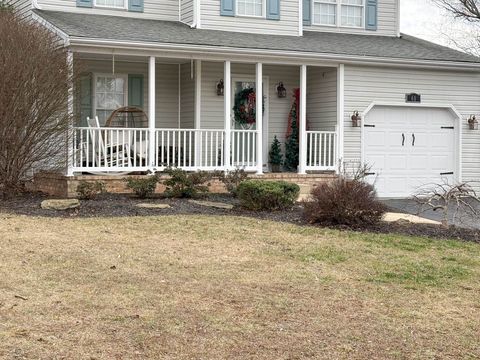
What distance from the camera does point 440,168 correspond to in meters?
18.1

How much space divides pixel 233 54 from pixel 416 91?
497cm

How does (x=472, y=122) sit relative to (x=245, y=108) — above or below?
below

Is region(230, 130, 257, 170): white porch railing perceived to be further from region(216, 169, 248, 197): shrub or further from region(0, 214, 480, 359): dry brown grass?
region(0, 214, 480, 359): dry brown grass

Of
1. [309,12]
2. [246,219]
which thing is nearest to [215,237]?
[246,219]

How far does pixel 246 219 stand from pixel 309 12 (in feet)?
31.4

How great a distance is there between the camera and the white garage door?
Answer: 1745 centimetres

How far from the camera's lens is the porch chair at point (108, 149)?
1431 cm

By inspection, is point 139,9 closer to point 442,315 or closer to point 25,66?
point 25,66

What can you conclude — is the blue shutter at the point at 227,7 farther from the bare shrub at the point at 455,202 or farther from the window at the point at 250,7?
the bare shrub at the point at 455,202

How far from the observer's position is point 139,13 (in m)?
17.5

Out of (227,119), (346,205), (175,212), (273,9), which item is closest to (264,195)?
(175,212)

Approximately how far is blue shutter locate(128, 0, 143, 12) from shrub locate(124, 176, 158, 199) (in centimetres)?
548

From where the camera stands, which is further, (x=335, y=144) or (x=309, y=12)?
(x=309, y=12)

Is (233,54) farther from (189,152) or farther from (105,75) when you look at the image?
(105,75)
